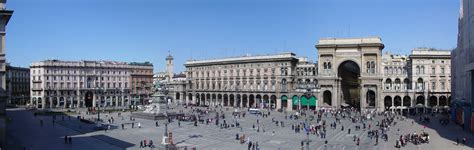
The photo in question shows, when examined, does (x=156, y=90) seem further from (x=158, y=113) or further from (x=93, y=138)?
(x=93, y=138)

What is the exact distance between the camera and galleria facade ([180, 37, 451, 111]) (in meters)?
77.7

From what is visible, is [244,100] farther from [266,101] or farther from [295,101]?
[295,101]

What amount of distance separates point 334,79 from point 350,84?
16809mm

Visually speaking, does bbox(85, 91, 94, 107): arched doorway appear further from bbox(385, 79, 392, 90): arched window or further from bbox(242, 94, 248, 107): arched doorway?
bbox(385, 79, 392, 90): arched window

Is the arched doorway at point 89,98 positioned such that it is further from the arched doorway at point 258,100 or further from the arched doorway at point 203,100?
the arched doorway at point 258,100

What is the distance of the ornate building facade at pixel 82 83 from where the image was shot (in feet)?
310

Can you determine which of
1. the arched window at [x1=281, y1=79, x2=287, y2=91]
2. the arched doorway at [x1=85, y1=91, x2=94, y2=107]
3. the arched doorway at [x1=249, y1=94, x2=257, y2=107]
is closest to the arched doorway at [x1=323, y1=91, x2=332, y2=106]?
the arched window at [x1=281, y1=79, x2=287, y2=91]

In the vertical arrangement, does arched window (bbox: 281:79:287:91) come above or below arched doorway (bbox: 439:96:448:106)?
above

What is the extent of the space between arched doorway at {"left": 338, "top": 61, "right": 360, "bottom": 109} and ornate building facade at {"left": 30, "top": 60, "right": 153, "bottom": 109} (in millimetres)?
57087

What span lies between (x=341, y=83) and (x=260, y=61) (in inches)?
769

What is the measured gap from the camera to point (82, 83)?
3967 inches

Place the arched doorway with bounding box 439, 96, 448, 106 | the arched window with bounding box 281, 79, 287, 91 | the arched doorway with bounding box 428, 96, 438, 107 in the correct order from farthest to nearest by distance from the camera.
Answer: the arched window with bounding box 281, 79, 287, 91
the arched doorway with bounding box 428, 96, 438, 107
the arched doorway with bounding box 439, 96, 448, 106

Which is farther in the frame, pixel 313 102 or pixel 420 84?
pixel 313 102

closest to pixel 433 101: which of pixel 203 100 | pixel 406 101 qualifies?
pixel 406 101
